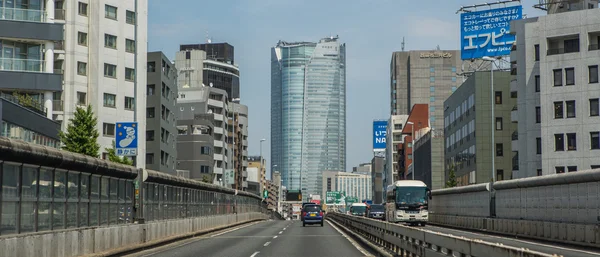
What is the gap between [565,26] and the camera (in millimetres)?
71625

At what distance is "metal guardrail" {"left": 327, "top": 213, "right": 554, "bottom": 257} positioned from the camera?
10.3 metres

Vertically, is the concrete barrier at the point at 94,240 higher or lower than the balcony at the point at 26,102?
lower

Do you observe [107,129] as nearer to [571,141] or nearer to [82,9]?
[82,9]

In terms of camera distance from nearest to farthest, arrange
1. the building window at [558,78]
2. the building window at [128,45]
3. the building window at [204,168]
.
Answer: the building window at [558,78], the building window at [128,45], the building window at [204,168]

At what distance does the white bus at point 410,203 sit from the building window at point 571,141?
2158cm

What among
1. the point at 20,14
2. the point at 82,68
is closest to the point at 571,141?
the point at 82,68

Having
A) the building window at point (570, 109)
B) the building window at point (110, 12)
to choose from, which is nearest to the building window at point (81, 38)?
the building window at point (110, 12)

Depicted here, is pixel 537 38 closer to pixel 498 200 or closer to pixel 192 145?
pixel 498 200

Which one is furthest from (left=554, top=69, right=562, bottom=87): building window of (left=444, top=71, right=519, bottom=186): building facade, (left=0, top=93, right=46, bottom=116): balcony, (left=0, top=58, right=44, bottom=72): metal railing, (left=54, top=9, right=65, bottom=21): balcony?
(left=54, top=9, right=65, bottom=21): balcony

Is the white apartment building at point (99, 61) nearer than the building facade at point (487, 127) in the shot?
Yes

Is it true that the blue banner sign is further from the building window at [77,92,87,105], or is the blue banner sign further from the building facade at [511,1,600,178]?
the building facade at [511,1,600,178]

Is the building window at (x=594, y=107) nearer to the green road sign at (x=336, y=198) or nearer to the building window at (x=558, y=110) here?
the building window at (x=558, y=110)

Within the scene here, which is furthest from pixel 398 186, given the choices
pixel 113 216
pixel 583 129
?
pixel 113 216

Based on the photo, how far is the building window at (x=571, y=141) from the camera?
233 ft
